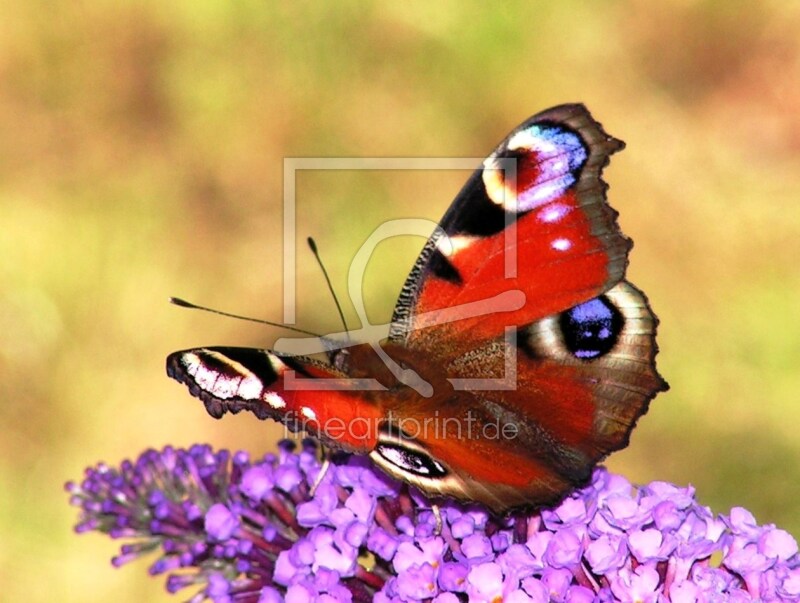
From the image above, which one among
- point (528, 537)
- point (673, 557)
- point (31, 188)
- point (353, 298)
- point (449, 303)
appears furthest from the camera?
point (31, 188)

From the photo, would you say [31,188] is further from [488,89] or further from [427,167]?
[488,89]

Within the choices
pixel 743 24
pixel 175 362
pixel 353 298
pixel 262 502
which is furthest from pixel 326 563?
pixel 743 24

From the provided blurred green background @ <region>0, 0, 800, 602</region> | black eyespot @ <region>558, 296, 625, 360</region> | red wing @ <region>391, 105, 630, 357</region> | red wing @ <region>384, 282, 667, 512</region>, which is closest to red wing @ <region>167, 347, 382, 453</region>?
red wing @ <region>384, 282, 667, 512</region>

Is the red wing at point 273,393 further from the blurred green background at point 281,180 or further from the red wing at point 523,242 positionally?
the blurred green background at point 281,180

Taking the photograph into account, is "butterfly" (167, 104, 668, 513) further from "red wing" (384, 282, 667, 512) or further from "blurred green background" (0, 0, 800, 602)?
"blurred green background" (0, 0, 800, 602)

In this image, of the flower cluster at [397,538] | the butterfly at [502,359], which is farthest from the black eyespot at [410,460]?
the flower cluster at [397,538]

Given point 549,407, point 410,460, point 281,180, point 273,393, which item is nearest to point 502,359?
point 549,407
